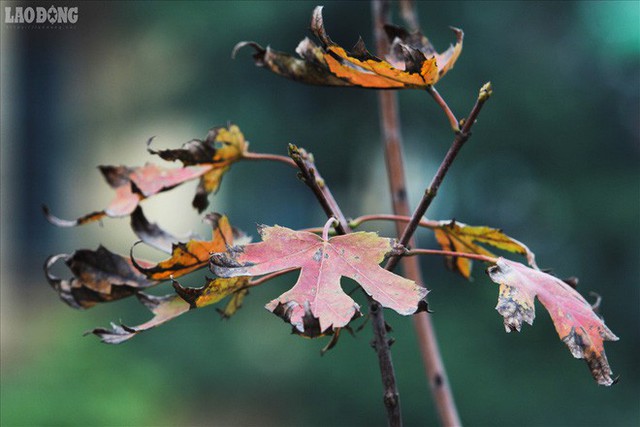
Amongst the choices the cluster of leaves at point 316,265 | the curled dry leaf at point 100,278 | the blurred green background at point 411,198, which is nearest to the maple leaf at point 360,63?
the cluster of leaves at point 316,265

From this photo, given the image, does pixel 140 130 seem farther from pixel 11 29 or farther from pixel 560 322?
pixel 560 322

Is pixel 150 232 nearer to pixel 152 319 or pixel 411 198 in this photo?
pixel 152 319

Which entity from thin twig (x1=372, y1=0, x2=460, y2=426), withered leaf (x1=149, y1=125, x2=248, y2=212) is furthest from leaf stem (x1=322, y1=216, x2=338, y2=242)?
thin twig (x1=372, y1=0, x2=460, y2=426)

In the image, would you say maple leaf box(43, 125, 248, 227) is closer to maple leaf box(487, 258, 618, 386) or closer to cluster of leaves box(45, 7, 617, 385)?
cluster of leaves box(45, 7, 617, 385)

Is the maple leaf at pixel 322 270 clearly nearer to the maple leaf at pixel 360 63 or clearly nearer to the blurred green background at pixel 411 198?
the maple leaf at pixel 360 63

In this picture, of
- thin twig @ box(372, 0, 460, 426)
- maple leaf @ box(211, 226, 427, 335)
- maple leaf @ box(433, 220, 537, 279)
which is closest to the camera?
maple leaf @ box(211, 226, 427, 335)

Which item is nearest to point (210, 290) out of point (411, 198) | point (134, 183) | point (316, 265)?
point (316, 265)
